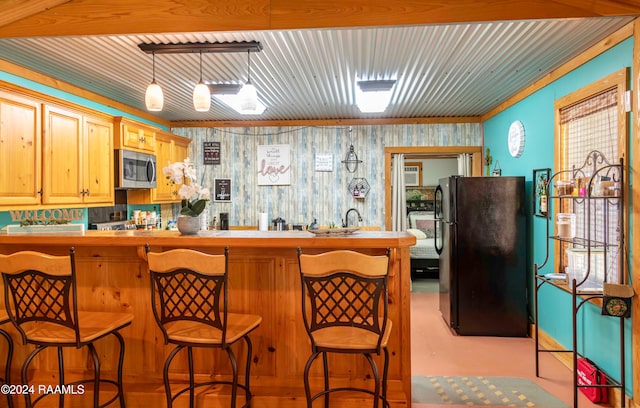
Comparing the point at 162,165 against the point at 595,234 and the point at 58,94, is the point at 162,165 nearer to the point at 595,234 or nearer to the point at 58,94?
the point at 58,94

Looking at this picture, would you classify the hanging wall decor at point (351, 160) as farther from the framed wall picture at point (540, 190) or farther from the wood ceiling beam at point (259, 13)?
the wood ceiling beam at point (259, 13)

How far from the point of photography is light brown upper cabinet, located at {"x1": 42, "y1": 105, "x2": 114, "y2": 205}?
11.4 ft

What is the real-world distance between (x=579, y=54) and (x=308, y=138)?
348 cm

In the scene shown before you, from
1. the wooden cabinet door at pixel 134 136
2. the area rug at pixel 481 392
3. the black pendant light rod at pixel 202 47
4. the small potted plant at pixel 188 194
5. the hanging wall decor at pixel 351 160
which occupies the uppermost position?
the black pendant light rod at pixel 202 47

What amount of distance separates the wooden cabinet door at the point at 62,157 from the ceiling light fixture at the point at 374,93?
2.73 m

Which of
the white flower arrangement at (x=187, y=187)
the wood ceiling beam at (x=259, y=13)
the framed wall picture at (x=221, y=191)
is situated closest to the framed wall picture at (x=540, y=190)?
the wood ceiling beam at (x=259, y=13)

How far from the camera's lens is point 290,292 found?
2576 millimetres

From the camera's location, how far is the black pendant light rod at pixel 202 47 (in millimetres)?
2945

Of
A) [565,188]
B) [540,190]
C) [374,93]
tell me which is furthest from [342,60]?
[540,190]

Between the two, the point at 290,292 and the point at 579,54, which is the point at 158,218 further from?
Answer: the point at 579,54

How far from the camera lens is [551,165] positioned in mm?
3646

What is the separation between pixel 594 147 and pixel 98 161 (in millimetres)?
4505

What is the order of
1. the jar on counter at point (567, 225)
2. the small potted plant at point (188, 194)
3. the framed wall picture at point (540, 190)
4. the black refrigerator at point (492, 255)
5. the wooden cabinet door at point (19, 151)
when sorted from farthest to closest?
the black refrigerator at point (492, 255), the framed wall picture at point (540, 190), the wooden cabinet door at point (19, 151), the jar on counter at point (567, 225), the small potted plant at point (188, 194)

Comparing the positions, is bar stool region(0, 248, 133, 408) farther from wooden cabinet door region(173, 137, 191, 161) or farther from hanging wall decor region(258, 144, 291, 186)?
hanging wall decor region(258, 144, 291, 186)
